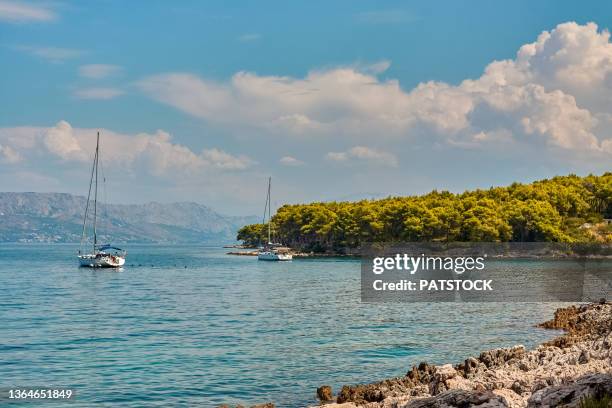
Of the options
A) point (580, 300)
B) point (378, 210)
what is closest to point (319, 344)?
point (580, 300)

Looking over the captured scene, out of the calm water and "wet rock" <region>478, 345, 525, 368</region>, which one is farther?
"wet rock" <region>478, 345, 525, 368</region>

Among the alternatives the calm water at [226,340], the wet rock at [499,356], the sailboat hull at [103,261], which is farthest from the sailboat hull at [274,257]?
the wet rock at [499,356]

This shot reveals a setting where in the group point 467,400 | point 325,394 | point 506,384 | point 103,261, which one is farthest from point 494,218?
point 467,400

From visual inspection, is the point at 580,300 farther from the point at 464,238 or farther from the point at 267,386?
the point at 464,238

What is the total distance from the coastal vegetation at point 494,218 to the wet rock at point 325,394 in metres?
138

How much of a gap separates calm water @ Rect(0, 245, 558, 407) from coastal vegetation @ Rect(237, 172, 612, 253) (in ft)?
314

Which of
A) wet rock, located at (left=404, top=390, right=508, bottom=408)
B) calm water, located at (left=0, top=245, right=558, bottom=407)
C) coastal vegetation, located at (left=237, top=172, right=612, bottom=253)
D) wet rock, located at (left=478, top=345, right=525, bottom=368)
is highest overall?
coastal vegetation, located at (left=237, top=172, right=612, bottom=253)

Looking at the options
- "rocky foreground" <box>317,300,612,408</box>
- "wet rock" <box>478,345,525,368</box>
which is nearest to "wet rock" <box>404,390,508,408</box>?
"rocky foreground" <box>317,300,612,408</box>

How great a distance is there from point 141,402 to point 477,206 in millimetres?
150971

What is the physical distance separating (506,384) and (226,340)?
2205cm

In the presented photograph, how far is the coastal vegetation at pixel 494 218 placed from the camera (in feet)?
536

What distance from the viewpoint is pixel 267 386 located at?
29.2 metres

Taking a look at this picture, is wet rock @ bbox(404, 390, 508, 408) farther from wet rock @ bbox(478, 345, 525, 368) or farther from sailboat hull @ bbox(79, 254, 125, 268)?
sailboat hull @ bbox(79, 254, 125, 268)

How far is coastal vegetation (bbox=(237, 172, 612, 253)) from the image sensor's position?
16338 centimetres
